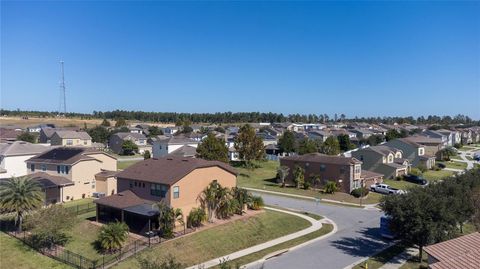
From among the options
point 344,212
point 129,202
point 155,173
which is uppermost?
point 155,173

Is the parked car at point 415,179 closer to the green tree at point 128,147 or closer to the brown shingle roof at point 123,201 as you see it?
the brown shingle roof at point 123,201

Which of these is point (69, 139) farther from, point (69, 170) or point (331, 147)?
point (331, 147)

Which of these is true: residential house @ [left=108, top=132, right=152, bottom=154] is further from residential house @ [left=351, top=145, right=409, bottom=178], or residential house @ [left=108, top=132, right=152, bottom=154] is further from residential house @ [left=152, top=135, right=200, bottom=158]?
residential house @ [left=351, top=145, right=409, bottom=178]

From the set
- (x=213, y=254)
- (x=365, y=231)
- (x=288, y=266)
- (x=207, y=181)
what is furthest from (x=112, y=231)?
(x=365, y=231)

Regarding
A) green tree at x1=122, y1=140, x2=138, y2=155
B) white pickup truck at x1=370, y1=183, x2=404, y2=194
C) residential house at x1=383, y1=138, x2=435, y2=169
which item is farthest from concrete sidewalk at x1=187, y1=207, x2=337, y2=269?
green tree at x1=122, y1=140, x2=138, y2=155

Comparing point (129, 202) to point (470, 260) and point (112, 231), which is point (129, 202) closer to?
point (112, 231)

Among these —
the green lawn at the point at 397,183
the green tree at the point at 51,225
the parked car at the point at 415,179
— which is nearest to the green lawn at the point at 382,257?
the green tree at the point at 51,225
